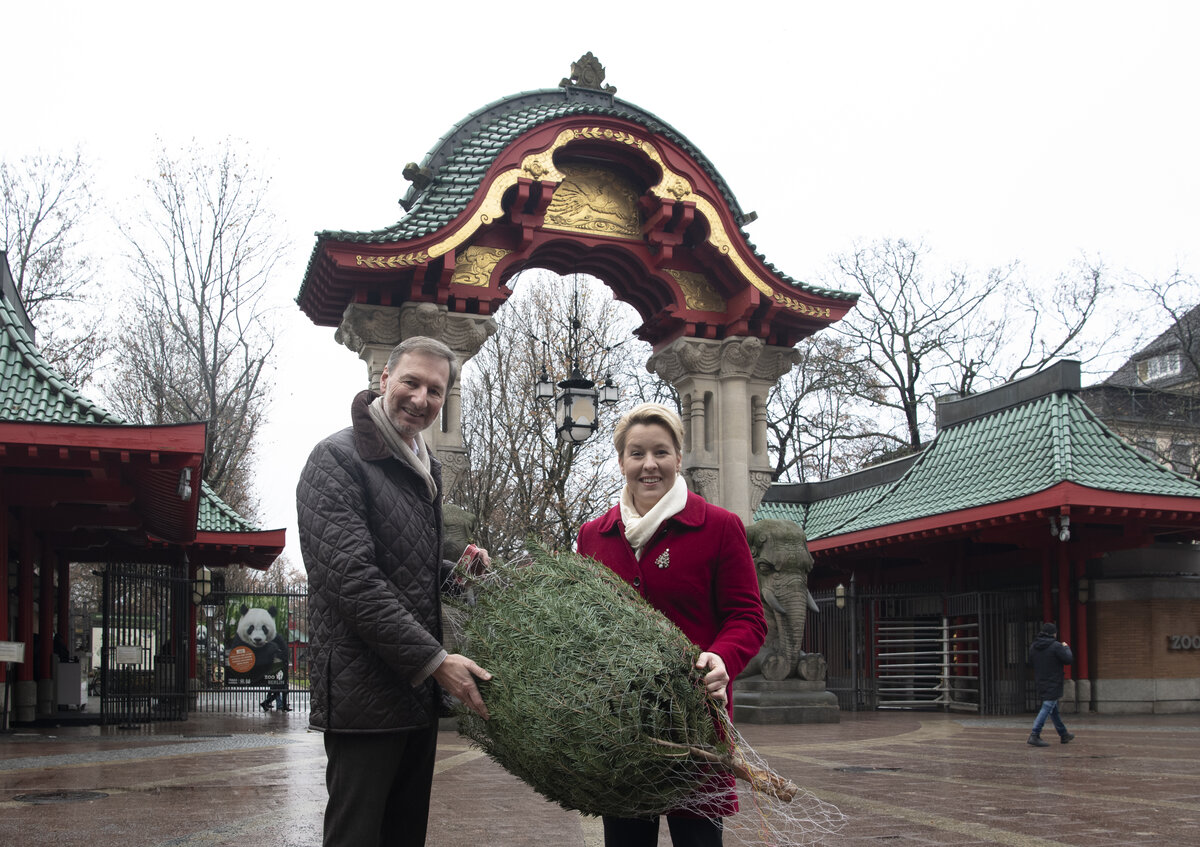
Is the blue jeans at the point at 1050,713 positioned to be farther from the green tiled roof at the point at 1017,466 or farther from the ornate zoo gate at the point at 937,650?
the ornate zoo gate at the point at 937,650

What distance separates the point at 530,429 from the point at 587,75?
43.7 feet

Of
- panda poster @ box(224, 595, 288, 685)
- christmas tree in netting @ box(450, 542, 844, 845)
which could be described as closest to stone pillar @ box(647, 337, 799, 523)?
panda poster @ box(224, 595, 288, 685)

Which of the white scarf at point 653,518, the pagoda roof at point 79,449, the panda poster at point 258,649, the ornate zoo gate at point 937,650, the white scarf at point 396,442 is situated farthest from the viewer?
the panda poster at point 258,649

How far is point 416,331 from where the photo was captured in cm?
1482

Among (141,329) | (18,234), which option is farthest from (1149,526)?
(18,234)

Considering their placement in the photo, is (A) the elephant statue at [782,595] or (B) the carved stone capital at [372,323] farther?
(A) the elephant statue at [782,595]

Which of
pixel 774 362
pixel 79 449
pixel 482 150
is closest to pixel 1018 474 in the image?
pixel 774 362

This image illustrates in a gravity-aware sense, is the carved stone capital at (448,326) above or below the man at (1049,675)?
above

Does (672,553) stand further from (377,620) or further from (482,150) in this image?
(482,150)

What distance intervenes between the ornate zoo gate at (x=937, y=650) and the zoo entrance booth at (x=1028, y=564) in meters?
0.04

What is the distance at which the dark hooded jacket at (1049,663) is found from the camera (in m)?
13.0

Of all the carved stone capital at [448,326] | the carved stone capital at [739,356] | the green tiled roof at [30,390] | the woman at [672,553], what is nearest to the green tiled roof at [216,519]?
the green tiled roof at [30,390]

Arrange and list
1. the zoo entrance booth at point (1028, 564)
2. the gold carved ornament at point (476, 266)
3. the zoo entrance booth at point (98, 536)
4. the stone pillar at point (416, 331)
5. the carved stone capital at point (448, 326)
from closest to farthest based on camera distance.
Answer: the zoo entrance booth at point (98, 536), the stone pillar at point (416, 331), the carved stone capital at point (448, 326), the gold carved ornament at point (476, 266), the zoo entrance booth at point (1028, 564)

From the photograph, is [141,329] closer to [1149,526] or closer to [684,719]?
[1149,526]
